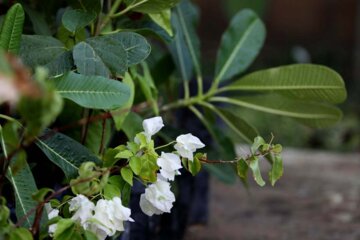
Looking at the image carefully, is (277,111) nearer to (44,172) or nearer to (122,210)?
(44,172)

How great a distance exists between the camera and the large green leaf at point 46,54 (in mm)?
1172

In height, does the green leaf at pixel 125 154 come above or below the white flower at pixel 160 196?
above

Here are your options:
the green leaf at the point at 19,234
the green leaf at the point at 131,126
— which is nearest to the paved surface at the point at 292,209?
the green leaf at the point at 131,126

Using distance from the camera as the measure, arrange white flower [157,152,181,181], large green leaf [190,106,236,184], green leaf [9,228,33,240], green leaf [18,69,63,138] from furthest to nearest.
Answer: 1. large green leaf [190,106,236,184]
2. white flower [157,152,181,181]
3. green leaf [9,228,33,240]
4. green leaf [18,69,63,138]

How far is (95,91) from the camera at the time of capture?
1015mm

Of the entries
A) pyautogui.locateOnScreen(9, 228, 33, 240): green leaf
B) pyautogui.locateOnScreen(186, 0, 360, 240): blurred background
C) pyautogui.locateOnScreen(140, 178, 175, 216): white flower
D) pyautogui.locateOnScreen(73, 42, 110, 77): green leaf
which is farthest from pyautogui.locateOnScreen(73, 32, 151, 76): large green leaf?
Answer: pyautogui.locateOnScreen(186, 0, 360, 240): blurred background

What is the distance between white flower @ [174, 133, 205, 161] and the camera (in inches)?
39.4

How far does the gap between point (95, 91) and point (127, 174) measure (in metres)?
0.13

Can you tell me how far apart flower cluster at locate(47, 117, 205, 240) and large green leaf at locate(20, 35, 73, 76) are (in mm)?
211

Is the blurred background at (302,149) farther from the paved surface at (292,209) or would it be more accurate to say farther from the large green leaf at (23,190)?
the large green leaf at (23,190)

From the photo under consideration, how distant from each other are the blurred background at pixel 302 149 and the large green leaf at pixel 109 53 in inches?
25.4

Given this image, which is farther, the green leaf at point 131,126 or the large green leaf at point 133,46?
the green leaf at point 131,126

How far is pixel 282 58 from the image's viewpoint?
27.5 feet

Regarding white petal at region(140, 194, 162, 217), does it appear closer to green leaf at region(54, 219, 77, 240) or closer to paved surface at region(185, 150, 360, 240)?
green leaf at region(54, 219, 77, 240)
